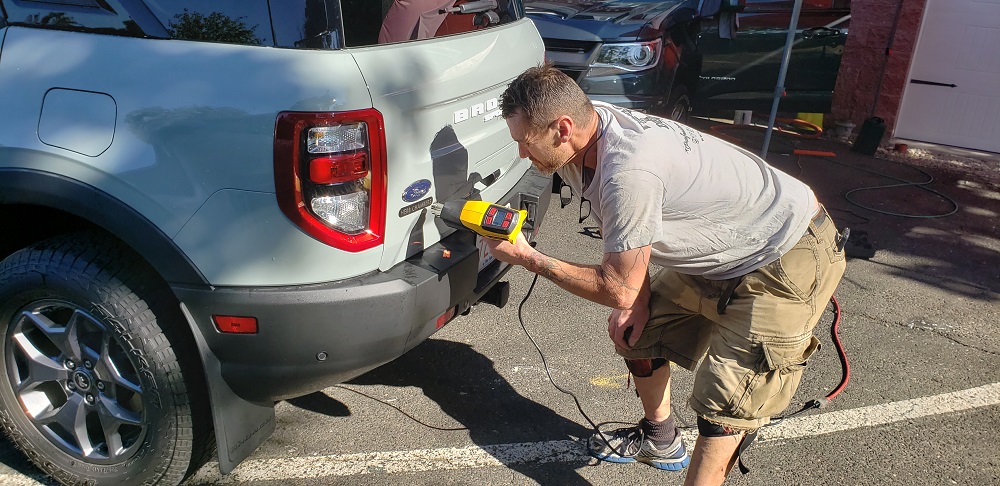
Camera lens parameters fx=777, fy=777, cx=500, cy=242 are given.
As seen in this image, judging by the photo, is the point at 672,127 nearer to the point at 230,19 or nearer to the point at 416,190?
the point at 416,190

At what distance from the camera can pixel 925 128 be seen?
7965mm

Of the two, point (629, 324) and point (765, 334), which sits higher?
point (765, 334)

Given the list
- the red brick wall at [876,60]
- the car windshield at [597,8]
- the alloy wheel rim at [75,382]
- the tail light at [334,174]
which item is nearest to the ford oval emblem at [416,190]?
the tail light at [334,174]

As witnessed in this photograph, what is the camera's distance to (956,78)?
25.2 ft

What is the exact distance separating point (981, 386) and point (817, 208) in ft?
5.68

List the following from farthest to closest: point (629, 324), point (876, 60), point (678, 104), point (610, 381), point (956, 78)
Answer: point (876, 60)
point (956, 78)
point (678, 104)
point (610, 381)
point (629, 324)

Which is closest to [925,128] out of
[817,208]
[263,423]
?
[817,208]

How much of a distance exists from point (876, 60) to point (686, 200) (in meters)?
6.82

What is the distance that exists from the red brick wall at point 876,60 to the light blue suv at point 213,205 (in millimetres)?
6733

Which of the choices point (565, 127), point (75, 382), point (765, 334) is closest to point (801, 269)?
point (765, 334)

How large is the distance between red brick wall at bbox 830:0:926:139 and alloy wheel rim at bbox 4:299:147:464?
769cm

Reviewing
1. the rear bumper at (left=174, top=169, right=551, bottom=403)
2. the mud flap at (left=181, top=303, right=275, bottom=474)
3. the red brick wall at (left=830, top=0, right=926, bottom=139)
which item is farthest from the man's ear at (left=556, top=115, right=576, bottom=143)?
the red brick wall at (left=830, top=0, right=926, bottom=139)

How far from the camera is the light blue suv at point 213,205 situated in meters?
2.18

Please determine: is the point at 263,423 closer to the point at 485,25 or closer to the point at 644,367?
the point at 644,367
